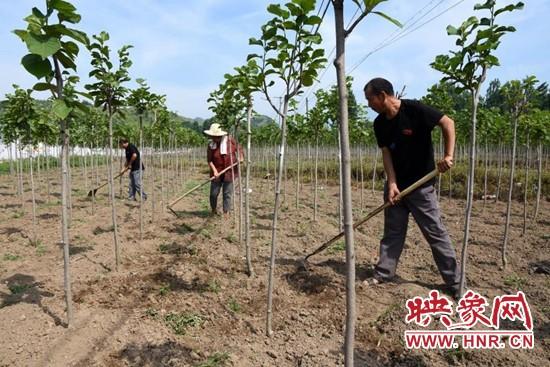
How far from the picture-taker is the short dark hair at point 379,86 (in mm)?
4188

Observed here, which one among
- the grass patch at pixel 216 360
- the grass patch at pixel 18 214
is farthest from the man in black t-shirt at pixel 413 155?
the grass patch at pixel 18 214

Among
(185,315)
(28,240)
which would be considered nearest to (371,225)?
(185,315)

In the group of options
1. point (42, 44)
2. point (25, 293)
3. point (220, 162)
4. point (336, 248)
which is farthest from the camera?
point (220, 162)

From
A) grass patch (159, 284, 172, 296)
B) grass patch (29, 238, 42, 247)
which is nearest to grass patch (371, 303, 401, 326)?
grass patch (159, 284, 172, 296)

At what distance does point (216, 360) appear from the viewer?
10.5 ft

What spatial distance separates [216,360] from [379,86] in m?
3.10

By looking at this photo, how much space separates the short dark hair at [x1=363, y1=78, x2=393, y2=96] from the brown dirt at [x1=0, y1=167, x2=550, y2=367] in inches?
89.0

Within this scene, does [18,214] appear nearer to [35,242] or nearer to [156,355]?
[35,242]

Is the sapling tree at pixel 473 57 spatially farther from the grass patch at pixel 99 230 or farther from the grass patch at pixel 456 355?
the grass patch at pixel 99 230

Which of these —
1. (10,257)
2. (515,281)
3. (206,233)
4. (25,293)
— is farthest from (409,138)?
(10,257)

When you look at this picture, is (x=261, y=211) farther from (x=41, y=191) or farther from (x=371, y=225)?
(x=41, y=191)

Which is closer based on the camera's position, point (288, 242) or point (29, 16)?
point (29, 16)

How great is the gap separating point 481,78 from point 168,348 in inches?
158

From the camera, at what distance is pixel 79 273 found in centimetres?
535
